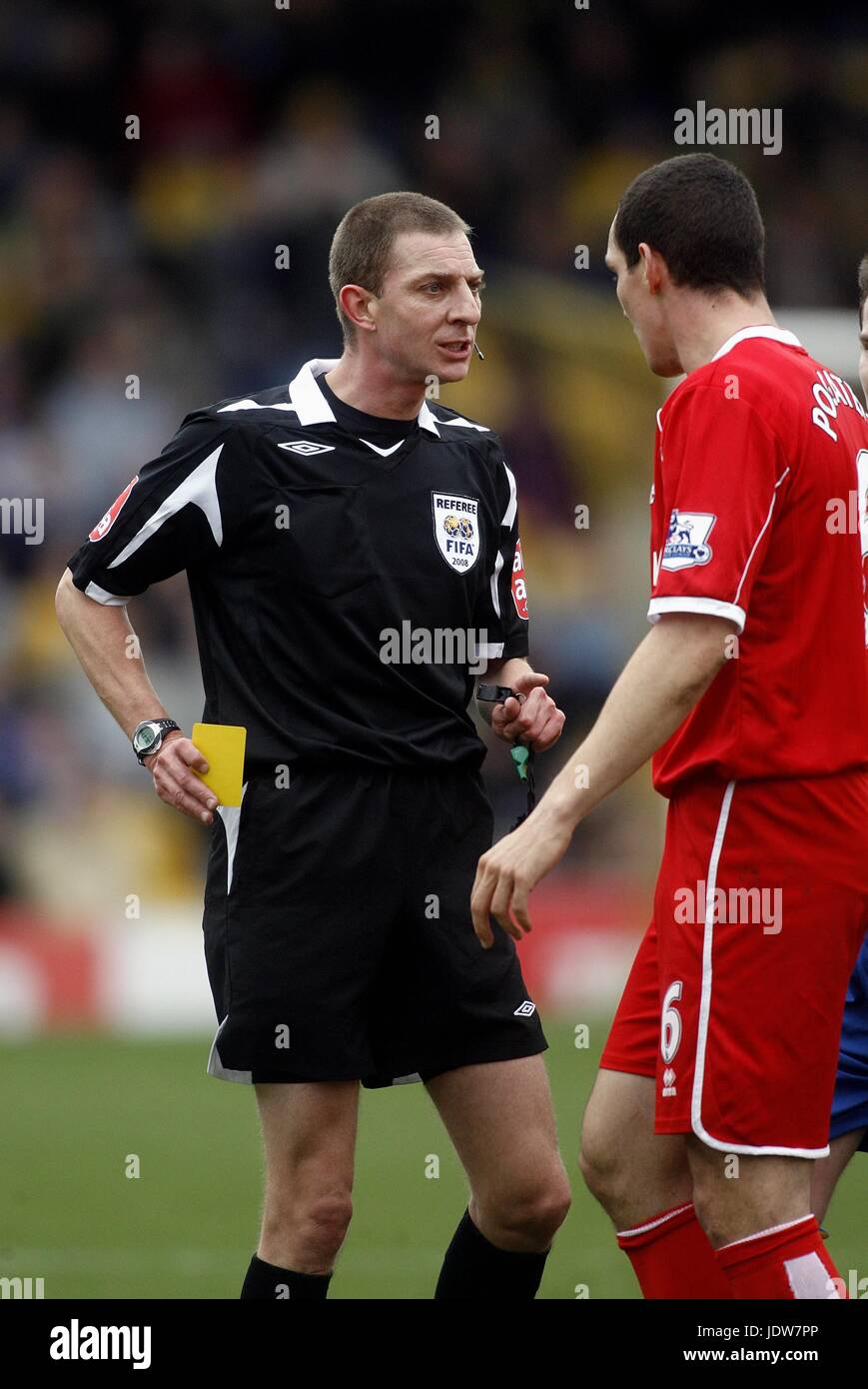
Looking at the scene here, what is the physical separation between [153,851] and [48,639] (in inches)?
59.0

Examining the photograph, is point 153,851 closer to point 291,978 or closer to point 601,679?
point 601,679

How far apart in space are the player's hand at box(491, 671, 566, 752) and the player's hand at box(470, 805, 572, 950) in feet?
2.79

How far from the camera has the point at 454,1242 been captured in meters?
4.27

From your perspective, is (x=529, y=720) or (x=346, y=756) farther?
(x=529, y=720)

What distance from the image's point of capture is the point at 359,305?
4332 mm

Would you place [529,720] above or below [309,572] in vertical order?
below

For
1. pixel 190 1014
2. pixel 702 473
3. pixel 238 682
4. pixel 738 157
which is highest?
pixel 738 157

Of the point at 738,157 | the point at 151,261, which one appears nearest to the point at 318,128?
the point at 151,261

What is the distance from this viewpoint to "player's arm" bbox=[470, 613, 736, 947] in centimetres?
340

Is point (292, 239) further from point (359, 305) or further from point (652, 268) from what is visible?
point (652, 268)

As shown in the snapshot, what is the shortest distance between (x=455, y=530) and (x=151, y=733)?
0.78 meters

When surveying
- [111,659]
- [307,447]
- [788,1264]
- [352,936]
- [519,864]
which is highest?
[307,447]

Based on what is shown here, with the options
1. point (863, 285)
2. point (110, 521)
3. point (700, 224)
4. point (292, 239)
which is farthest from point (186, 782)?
point (292, 239)

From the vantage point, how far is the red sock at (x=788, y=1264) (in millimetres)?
3529
